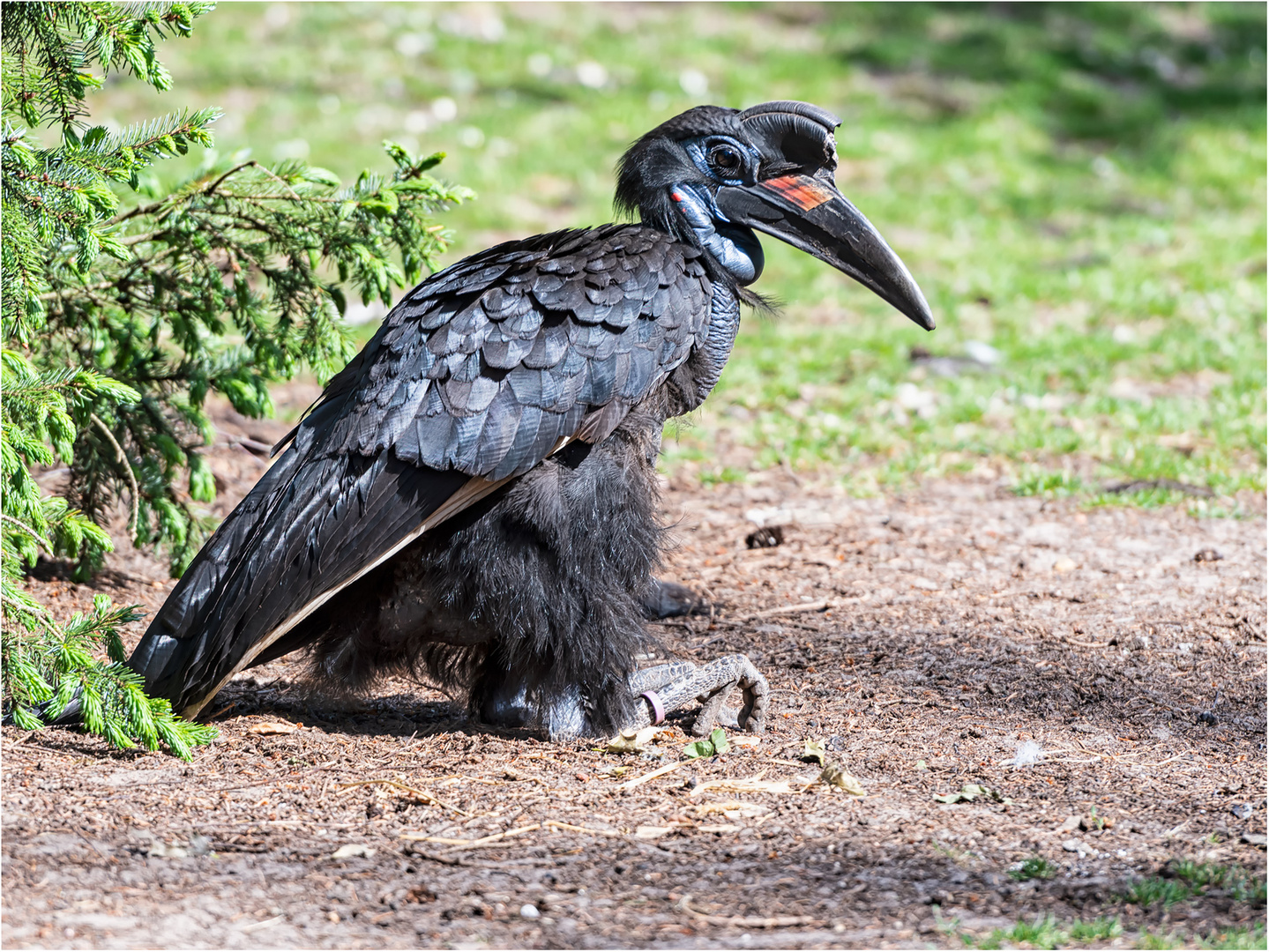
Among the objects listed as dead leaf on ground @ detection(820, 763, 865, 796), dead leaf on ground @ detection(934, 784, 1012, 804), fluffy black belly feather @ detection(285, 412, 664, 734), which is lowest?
dead leaf on ground @ detection(934, 784, 1012, 804)

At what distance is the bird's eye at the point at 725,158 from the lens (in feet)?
13.3

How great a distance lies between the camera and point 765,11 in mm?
13695

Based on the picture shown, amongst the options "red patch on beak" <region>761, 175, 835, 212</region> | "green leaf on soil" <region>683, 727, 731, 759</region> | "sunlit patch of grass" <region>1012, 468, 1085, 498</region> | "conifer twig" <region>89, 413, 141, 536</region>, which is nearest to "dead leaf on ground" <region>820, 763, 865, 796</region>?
"green leaf on soil" <region>683, 727, 731, 759</region>

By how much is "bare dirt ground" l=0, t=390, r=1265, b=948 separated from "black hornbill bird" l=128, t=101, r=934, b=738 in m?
0.22

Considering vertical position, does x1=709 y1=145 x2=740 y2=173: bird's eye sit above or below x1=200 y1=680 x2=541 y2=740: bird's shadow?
above

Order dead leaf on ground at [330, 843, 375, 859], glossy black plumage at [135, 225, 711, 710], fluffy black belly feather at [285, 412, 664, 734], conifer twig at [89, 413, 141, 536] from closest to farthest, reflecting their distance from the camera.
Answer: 1. dead leaf on ground at [330, 843, 375, 859]
2. glossy black plumage at [135, 225, 711, 710]
3. fluffy black belly feather at [285, 412, 664, 734]
4. conifer twig at [89, 413, 141, 536]

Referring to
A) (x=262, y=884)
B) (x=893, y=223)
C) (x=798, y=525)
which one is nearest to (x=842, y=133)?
(x=893, y=223)

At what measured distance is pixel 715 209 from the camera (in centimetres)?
408

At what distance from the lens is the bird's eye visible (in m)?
4.07

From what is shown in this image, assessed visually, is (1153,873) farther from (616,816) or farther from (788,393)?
(788,393)

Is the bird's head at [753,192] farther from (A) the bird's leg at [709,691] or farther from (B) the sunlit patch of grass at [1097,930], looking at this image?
(B) the sunlit patch of grass at [1097,930]

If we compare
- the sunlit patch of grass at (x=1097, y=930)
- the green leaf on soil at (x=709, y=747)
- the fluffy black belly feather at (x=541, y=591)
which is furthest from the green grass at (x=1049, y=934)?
the fluffy black belly feather at (x=541, y=591)

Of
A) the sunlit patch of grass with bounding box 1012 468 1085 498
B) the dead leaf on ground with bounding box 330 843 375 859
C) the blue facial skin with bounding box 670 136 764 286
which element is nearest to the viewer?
the dead leaf on ground with bounding box 330 843 375 859

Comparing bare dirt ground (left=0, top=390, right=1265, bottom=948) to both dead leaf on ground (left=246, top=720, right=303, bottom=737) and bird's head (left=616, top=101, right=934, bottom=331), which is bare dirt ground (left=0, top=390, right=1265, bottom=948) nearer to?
dead leaf on ground (left=246, top=720, right=303, bottom=737)
